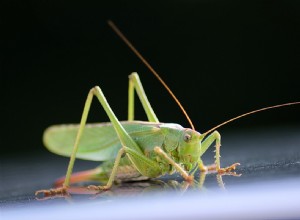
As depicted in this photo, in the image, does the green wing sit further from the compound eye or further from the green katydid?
the compound eye

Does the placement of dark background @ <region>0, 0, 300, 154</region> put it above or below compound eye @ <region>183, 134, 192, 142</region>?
above

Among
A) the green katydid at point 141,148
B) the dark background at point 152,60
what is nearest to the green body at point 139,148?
the green katydid at point 141,148

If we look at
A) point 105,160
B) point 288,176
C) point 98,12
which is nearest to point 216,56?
point 98,12

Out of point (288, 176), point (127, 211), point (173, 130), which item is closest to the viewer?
point (127, 211)

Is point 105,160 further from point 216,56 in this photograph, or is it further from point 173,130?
point 216,56

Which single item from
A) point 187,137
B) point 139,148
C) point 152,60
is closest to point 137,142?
point 139,148

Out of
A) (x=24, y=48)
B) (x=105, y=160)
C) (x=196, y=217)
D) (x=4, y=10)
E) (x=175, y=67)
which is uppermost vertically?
(x=4, y=10)

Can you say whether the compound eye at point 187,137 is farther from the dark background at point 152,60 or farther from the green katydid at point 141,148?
the dark background at point 152,60

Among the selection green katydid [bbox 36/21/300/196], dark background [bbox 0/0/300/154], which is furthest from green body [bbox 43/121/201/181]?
dark background [bbox 0/0/300/154]
